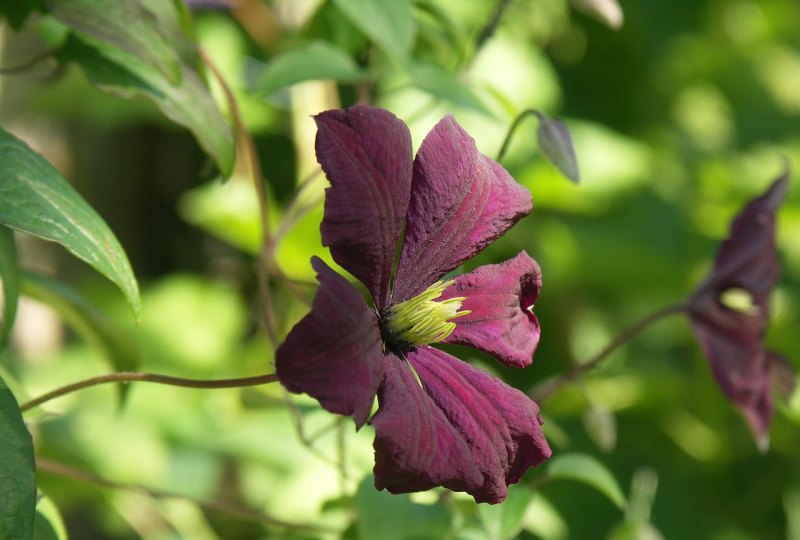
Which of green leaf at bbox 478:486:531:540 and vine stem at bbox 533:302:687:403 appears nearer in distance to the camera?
green leaf at bbox 478:486:531:540

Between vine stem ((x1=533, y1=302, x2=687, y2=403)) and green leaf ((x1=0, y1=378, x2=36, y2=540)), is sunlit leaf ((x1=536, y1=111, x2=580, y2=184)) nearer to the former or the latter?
→ vine stem ((x1=533, y1=302, x2=687, y2=403))

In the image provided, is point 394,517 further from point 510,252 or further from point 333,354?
point 510,252

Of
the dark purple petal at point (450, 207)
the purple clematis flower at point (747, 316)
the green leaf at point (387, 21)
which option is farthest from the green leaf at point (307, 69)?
the purple clematis flower at point (747, 316)

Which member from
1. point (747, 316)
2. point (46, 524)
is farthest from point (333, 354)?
point (747, 316)

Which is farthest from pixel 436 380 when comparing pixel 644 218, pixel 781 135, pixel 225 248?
pixel 781 135

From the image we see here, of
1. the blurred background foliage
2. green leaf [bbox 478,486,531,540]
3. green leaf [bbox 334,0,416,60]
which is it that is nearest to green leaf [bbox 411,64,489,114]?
green leaf [bbox 334,0,416,60]

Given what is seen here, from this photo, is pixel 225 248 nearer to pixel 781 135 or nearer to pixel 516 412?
pixel 781 135
